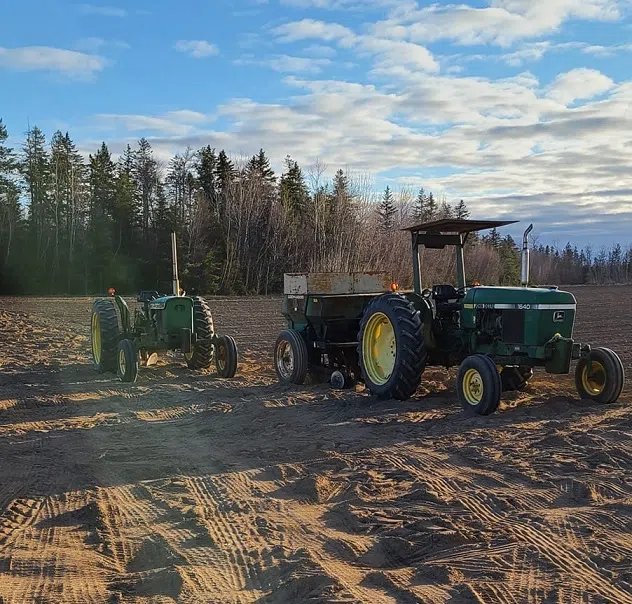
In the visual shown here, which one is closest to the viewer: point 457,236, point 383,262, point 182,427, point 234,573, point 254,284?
point 234,573

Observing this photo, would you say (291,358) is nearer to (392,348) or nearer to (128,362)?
(392,348)

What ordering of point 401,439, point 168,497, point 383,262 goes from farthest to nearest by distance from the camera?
point 383,262, point 401,439, point 168,497

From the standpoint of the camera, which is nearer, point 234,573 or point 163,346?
point 234,573

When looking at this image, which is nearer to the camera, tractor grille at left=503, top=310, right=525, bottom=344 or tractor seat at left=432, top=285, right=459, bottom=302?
tractor grille at left=503, top=310, right=525, bottom=344

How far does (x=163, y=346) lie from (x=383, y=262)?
99.1ft

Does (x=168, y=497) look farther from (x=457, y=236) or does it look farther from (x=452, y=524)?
(x=457, y=236)

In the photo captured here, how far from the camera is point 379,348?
31.7 ft

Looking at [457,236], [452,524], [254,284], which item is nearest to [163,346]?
[457,236]

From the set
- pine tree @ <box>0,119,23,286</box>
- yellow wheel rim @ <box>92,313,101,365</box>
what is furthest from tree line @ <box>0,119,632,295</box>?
yellow wheel rim @ <box>92,313,101,365</box>

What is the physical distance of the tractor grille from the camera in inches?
329

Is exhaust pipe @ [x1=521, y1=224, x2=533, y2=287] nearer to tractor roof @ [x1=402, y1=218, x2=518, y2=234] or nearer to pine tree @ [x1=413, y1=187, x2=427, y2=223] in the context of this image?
tractor roof @ [x1=402, y1=218, x2=518, y2=234]

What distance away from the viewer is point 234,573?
3.83 metres

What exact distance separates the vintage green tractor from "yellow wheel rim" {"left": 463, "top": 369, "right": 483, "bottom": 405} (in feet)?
0.04

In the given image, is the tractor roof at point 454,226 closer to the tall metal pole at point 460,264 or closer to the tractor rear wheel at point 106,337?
the tall metal pole at point 460,264
